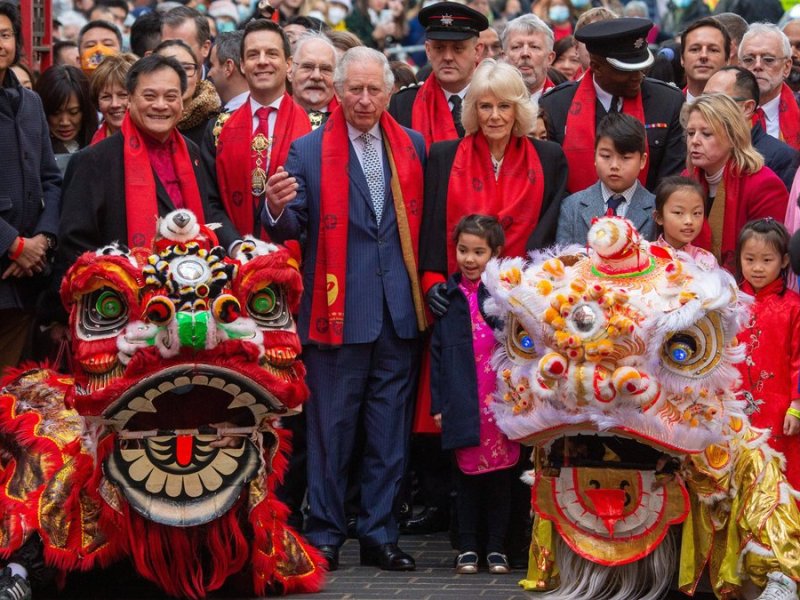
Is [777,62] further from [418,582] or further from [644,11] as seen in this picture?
[644,11]

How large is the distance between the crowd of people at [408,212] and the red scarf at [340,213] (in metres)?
0.01

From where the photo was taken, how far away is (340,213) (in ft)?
27.3

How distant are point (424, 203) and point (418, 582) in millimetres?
1906

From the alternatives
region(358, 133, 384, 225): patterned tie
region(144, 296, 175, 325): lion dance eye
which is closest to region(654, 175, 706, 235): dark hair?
region(358, 133, 384, 225): patterned tie

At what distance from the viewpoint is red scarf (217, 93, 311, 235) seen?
345 inches

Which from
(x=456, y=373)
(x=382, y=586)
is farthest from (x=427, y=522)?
(x=382, y=586)

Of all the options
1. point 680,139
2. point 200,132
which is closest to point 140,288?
point 200,132

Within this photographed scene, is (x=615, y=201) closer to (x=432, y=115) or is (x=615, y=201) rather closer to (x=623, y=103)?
(x=623, y=103)

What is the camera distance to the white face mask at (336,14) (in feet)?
52.9

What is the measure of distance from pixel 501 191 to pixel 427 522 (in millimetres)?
1900

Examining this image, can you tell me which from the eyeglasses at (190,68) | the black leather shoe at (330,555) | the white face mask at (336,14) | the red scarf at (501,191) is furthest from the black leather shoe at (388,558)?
the white face mask at (336,14)

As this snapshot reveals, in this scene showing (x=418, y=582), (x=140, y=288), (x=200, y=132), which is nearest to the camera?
(x=140, y=288)

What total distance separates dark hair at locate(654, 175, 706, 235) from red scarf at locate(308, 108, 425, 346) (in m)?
1.19

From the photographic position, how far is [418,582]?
7855mm
